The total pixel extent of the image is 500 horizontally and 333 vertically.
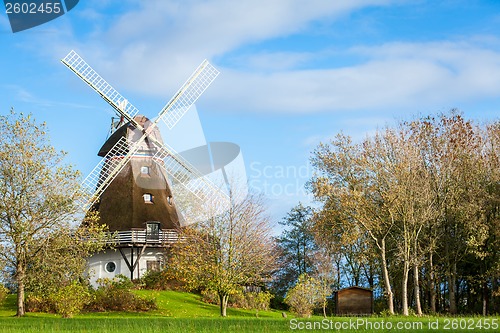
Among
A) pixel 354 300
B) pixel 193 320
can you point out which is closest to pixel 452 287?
pixel 354 300

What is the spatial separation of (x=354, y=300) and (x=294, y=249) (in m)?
27.0

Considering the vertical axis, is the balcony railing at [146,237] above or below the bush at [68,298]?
above

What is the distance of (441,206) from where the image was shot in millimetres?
39562

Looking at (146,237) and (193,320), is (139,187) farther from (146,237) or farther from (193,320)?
(193,320)

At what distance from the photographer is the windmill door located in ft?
154

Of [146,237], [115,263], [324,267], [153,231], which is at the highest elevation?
[153,231]

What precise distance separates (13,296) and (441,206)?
90.2 ft

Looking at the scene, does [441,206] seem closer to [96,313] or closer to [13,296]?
[96,313]

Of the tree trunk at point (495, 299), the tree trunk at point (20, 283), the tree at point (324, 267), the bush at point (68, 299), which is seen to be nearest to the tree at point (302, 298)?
the bush at point (68, 299)

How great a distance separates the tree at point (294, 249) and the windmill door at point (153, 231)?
18.3 meters

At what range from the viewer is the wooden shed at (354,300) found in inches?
1491

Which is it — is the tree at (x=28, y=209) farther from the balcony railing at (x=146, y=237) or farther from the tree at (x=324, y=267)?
the tree at (x=324, y=267)

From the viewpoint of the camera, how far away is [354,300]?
125 ft

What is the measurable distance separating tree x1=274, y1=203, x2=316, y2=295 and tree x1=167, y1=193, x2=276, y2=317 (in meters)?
24.7
